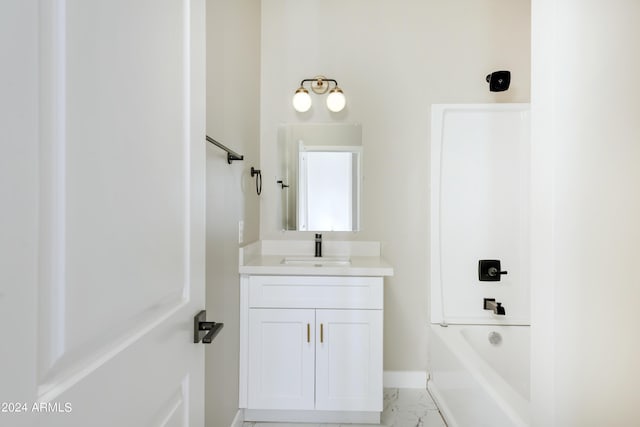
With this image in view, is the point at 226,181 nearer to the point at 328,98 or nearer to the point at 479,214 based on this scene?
the point at 328,98

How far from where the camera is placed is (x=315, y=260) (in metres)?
2.46

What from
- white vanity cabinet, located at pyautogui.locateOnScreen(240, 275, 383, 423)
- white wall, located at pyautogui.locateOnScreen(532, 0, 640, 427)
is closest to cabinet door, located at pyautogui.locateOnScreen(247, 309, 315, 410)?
white vanity cabinet, located at pyautogui.locateOnScreen(240, 275, 383, 423)

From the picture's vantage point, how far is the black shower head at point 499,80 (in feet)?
7.47

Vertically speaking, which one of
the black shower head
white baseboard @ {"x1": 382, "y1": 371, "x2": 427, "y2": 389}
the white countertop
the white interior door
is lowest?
white baseboard @ {"x1": 382, "y1": 371, "x2": 427, "y2": 389}

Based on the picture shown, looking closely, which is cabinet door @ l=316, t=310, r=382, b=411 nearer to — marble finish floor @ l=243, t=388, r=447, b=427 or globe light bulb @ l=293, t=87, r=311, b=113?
marble finish floor @ l=243, t=388, r=447, b=427

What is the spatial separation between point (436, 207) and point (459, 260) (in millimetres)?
419

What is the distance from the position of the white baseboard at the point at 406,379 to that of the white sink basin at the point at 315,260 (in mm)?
873

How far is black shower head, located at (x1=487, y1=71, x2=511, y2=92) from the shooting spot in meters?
2.28

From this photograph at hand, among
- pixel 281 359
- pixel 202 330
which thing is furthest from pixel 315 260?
pixel 202 330

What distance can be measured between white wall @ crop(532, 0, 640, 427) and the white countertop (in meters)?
1.08

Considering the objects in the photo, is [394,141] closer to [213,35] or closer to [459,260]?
[459,260]

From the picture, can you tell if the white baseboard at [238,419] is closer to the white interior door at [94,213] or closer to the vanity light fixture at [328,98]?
the white interior door at [94,213]

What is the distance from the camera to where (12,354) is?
0.37 meters

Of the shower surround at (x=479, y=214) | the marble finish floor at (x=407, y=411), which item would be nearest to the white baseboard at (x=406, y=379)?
the marble finish floor at (x=407, y=411)
